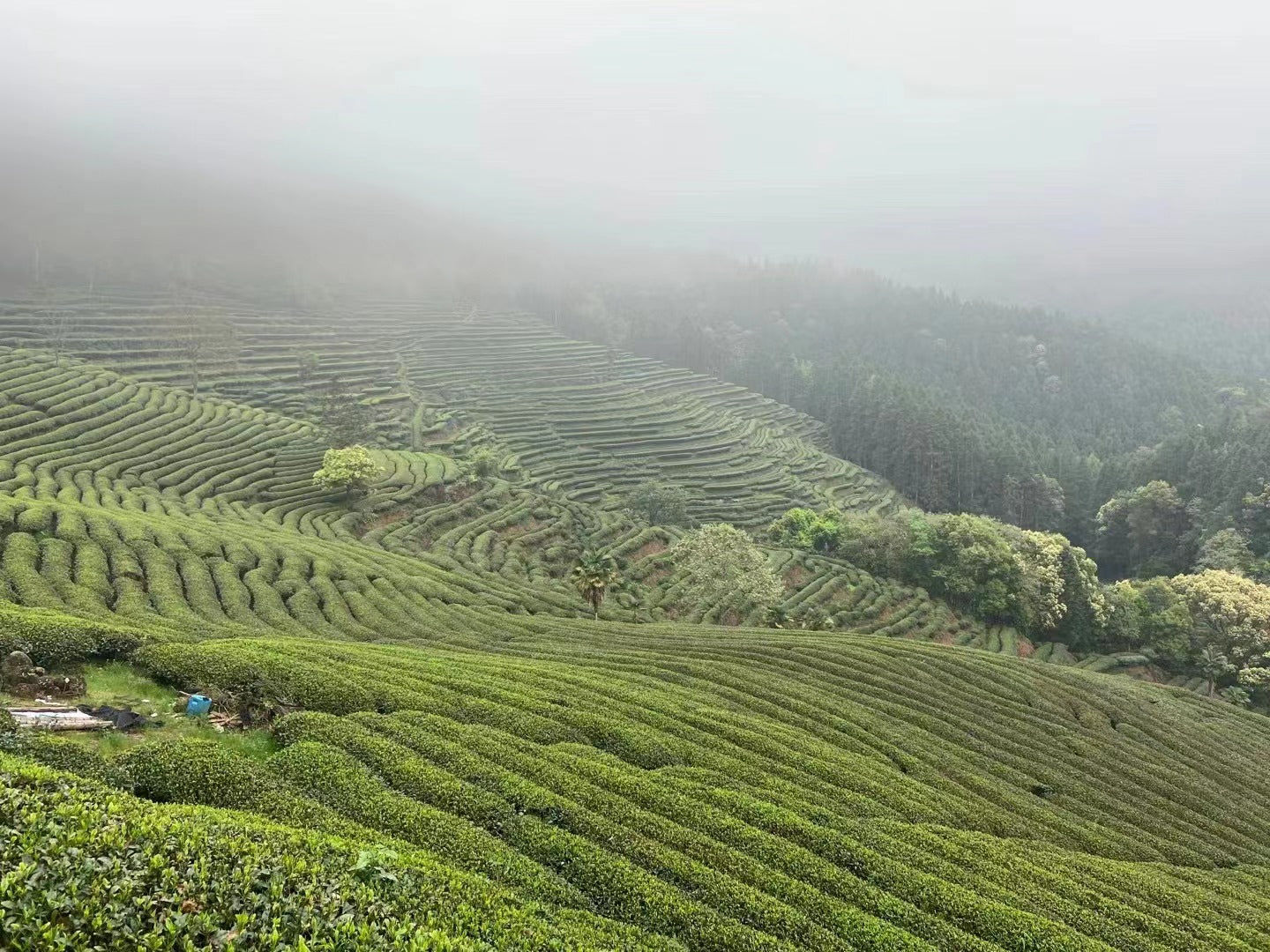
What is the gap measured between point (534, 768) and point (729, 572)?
49.5 metres

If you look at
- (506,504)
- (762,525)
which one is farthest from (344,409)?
(762,525)

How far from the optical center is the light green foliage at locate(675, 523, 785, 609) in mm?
63969

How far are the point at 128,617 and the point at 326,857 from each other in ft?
83.4

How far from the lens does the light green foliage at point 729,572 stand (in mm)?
63969

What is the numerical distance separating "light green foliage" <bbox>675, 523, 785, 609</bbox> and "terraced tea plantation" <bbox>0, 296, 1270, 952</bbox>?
2.04 meters

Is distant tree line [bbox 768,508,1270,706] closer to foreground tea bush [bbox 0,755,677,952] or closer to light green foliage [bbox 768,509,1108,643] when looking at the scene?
light green foliage [bbox 768,509,1108,643]

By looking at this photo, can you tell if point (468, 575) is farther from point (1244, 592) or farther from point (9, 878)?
point (1244, 592)

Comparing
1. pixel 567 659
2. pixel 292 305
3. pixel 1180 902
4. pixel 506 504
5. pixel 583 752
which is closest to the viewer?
pixel 1180 902

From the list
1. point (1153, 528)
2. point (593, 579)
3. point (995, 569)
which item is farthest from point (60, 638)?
point (1153, 528)

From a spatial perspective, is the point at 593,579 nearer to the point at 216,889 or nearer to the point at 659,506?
the point at 659,506

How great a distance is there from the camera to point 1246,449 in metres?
107

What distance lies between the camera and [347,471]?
74000 millimetres

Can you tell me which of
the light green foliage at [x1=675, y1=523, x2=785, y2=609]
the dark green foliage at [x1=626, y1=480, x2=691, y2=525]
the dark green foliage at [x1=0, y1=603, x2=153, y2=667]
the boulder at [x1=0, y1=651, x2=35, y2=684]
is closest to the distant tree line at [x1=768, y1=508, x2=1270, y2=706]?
the dark green foliage at [x1=626, y1=480, x2=691, y2=525]

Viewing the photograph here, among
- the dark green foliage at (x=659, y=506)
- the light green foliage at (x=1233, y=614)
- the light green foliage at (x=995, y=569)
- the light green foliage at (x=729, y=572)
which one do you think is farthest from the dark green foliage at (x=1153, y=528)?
the light green foliage at (x=729, y=572)
